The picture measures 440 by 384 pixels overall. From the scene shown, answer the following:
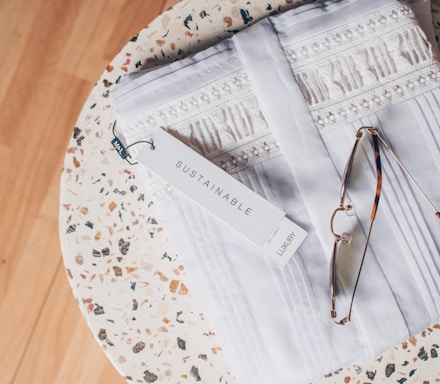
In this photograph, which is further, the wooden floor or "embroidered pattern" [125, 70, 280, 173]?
the wooden floor

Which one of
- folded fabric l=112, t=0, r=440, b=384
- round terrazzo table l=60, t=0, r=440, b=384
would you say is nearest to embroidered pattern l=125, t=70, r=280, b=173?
folded fabric l=112, t=0, r=440, b=384

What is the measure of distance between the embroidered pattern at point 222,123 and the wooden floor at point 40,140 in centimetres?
37

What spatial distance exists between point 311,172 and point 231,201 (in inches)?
3.9

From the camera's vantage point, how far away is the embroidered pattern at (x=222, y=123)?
55cm

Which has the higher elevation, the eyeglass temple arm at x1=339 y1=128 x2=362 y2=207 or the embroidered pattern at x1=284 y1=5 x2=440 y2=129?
the embroidered pattern at x1=284 y1=5 x2=440 y2=129

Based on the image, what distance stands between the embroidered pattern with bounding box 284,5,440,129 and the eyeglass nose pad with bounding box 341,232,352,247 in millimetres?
125

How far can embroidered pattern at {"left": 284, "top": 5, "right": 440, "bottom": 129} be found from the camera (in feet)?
1.78

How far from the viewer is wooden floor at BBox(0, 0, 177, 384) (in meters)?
0.86

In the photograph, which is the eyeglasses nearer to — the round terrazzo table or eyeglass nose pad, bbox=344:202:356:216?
eyeglass nose pad, bbox=344:202:356:216

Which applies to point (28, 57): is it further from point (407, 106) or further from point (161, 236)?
point (407, 106)

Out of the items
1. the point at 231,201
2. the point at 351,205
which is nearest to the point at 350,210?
the point at 351,205

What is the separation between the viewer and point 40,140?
2.88 feet

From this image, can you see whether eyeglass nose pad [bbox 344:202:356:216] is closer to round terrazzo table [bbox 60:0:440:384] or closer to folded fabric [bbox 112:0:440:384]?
Answer: folded fabric [bbox 112:0:440:384]

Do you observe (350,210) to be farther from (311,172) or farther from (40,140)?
(40,140)
